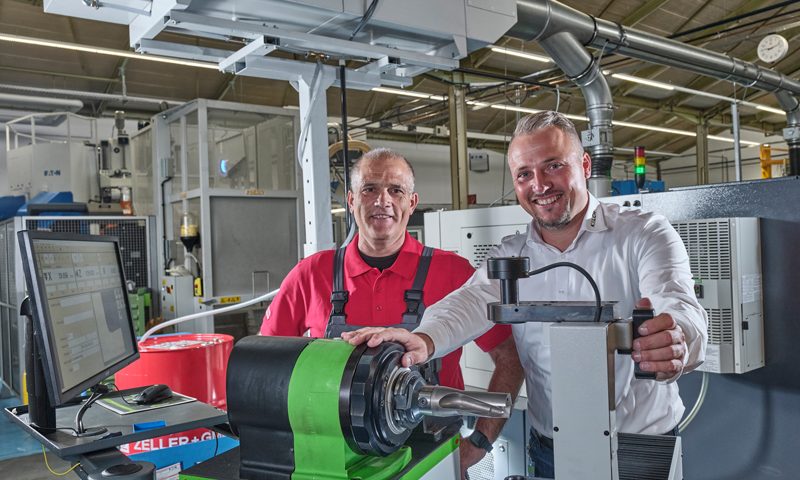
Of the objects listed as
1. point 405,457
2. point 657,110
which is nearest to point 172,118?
point 405,457

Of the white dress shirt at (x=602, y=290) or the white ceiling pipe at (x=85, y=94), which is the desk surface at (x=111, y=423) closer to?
the white dress shirt at (x=602, y=290)

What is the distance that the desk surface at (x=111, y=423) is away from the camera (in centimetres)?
118

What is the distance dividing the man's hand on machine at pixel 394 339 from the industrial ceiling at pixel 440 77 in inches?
188

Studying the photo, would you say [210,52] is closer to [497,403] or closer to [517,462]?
[497,403]

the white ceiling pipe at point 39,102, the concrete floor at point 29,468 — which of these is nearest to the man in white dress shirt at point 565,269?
the concrete floor at point 29,468

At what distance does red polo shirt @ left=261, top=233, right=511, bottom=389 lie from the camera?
1.82 meters

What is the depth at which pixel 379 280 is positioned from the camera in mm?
1883

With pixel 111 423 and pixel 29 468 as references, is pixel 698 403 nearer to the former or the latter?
pixel 111 423

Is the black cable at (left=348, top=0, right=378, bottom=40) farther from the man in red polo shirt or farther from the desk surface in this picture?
the desk surface

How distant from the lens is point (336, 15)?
1488 mm

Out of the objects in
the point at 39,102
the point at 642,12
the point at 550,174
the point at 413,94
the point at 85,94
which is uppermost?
the point at 642,12

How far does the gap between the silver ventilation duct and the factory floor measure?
11.5ft

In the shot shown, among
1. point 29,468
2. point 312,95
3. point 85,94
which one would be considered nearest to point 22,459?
point 29,468

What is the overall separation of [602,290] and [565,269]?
4.1 inches
